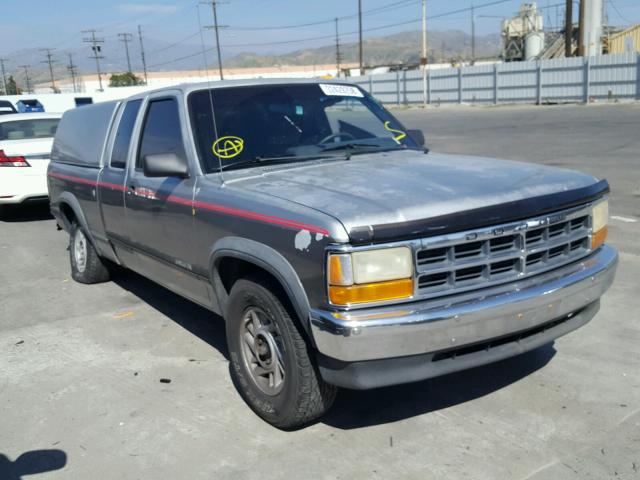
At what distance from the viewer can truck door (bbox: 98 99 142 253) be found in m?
5.10

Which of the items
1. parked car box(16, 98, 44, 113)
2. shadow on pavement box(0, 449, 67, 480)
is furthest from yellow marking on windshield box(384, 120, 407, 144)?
parked car box(16, 98, 44, 113)

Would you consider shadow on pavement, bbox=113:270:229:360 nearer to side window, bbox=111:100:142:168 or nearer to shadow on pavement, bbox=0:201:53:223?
side window, bbox=111:100:142:168

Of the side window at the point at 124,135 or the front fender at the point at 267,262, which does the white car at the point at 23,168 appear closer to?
the side window at the point at 124,135

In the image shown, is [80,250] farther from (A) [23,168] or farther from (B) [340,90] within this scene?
(A) [23,168]

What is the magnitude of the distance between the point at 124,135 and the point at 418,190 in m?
2.88

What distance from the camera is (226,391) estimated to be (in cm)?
407

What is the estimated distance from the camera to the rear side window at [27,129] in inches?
420

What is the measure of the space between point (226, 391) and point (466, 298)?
1.73 metres

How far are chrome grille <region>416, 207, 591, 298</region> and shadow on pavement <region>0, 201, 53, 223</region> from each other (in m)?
9.26

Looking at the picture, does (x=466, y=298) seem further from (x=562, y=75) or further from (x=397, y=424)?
(x=562, y=75)

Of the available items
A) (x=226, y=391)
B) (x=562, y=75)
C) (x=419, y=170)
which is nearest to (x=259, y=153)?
(x=419, y=170)

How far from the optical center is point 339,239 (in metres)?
2.88

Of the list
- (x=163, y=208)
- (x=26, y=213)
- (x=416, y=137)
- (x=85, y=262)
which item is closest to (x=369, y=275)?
(x=163, y=208)

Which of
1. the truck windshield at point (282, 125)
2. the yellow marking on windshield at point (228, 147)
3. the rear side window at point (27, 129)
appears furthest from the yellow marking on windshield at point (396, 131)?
the rear side window at point (27, 129)
